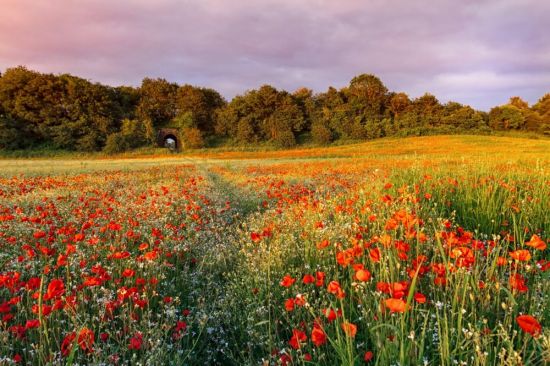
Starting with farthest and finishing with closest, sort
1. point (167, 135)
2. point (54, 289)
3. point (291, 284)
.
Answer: point (167, 135) → point (291, 284) → point (54, 289)

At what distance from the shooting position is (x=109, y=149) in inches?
2106

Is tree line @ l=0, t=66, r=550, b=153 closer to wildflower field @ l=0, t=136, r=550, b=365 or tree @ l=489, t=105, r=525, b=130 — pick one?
tree @ l=489, t=105, r=525, b=130

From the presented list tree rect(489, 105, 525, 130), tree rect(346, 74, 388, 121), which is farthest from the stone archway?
tree rect(489, 105, 525, 130)

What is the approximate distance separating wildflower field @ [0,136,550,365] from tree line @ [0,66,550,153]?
177ft

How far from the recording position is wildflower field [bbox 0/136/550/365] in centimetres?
211

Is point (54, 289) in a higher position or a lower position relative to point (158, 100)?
lower

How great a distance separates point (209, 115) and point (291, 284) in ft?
229

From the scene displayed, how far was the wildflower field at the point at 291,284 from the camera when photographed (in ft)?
6.91

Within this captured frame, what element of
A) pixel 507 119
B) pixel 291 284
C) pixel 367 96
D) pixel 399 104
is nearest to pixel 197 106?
pixel 367 96

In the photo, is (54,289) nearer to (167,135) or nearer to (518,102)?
(167,135)

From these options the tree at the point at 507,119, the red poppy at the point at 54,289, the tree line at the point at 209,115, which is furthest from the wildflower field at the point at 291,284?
the tree at the point at 507,119

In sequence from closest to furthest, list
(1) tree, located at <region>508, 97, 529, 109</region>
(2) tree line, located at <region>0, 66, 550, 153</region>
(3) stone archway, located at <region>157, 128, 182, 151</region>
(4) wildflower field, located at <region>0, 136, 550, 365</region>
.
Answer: (4) wildflower field, located at <region>0, 136, 550, 365</region> < (2) tree line, located at <region>0, 66, 550, 153</region> < (3) stone archway, located at <region>157, 128, 182, 151</region> < (1) tree, located at <region>508, 97, 529, 109</region>

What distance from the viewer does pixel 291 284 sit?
107 inches

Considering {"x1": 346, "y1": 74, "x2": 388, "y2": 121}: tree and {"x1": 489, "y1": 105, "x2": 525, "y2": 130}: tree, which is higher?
{"x1": 346, "y1": 74, "x2": 388, "y2": 121}: tree
